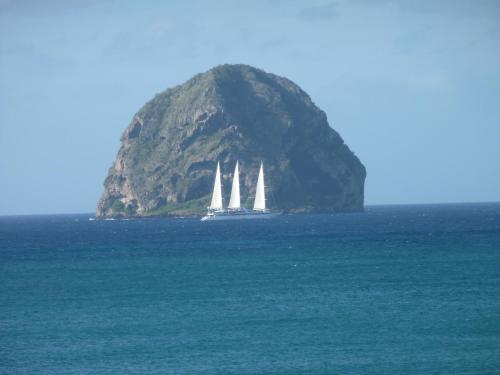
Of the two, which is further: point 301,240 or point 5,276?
point 301,240

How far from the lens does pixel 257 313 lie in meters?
64.7

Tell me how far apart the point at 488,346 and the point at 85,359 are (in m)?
23.0

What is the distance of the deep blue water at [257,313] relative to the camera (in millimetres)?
50500

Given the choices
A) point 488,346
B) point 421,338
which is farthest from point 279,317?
point 488,346

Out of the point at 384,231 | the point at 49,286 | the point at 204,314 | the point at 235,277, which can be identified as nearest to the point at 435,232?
the point at 384,231

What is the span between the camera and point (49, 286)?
279 ft

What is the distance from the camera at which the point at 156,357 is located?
5166cm

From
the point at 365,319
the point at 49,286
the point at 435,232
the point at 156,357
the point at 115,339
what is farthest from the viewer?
the point at 435,232

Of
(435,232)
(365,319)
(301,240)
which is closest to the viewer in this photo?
(365,319)

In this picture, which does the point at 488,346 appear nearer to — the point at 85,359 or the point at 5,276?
the point at 85,359

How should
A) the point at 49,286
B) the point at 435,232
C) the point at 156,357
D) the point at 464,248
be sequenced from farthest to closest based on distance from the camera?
the point at 435,232 < the point at 464,248 < the point at 49,286 < the point at 156,357

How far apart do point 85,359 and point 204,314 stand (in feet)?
48.5

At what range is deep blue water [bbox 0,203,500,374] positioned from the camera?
50.5m

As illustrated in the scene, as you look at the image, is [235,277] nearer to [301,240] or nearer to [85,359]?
[85,359]
